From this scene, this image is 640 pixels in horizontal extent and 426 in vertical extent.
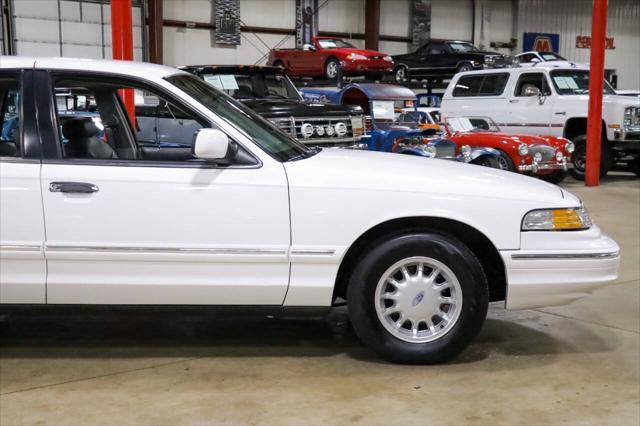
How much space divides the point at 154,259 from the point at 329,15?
2282cm

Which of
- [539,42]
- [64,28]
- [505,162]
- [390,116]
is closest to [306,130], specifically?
[390,116]

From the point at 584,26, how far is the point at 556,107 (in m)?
19.9

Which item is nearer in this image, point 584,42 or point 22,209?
point 22,209

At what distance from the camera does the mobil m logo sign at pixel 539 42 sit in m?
30.0

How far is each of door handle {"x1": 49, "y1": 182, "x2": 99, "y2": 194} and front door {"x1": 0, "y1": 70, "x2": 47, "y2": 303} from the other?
0.08 meters

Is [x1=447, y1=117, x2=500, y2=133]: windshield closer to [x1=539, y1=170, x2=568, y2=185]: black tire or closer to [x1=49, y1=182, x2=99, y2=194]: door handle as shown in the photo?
[x1=539, y1=170, x2=568, y2=185]: black tire

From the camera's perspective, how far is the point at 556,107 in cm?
1363

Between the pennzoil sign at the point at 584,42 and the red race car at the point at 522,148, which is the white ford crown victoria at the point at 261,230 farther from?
the pennzoil sign at the point at 584,42

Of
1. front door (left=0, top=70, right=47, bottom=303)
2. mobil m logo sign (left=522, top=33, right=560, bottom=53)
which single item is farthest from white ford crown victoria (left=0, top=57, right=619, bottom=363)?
mobil m logo sign (left=522, top=33, right=560, bottom=53)

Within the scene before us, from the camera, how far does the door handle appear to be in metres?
3.80

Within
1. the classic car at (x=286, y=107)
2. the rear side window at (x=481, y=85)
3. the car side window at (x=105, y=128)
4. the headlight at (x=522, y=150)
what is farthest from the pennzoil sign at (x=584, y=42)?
the car side window at (x=105, y=128)

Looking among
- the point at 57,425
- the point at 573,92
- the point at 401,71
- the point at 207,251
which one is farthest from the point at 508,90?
the point at 57,425

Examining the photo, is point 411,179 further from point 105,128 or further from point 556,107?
point 556,107

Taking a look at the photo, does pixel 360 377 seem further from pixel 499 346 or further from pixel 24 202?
→ pixel 24 202
